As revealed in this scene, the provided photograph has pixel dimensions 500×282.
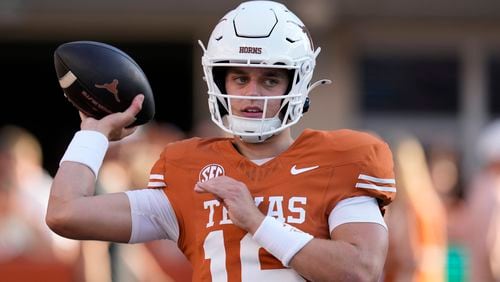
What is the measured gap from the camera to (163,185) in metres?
4.13

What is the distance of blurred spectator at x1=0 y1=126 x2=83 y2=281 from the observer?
8469 millimetres

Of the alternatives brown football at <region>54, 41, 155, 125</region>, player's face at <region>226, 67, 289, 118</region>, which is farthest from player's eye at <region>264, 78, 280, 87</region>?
brown football at <region>54, 41, 155, 125</region>

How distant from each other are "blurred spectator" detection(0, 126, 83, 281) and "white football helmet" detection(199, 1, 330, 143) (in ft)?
13.8

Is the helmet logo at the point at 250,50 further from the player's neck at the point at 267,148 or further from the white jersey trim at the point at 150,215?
the white jersey trim at the point at 150,215

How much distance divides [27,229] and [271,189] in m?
5.39

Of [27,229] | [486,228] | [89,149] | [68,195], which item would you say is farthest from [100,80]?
[27,229]

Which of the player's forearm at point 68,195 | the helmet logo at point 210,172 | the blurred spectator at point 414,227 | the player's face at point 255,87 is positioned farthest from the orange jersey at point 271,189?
the blurred spectator at point 414,227

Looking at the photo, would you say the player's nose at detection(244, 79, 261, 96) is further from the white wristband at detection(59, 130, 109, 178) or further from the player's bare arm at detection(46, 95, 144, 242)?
the white wristband at detection(59, 130, 109, 178)

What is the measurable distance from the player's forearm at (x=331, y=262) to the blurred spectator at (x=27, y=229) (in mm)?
4466

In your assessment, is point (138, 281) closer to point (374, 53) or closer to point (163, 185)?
point (163, 185)

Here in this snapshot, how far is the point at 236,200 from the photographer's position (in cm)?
384

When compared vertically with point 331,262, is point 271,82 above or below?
above

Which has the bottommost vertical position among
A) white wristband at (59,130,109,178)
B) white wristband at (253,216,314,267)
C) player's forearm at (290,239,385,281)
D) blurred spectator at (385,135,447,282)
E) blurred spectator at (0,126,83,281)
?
blurred spectator at (0,126,83,281)

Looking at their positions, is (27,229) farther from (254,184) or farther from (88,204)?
(254,184)
